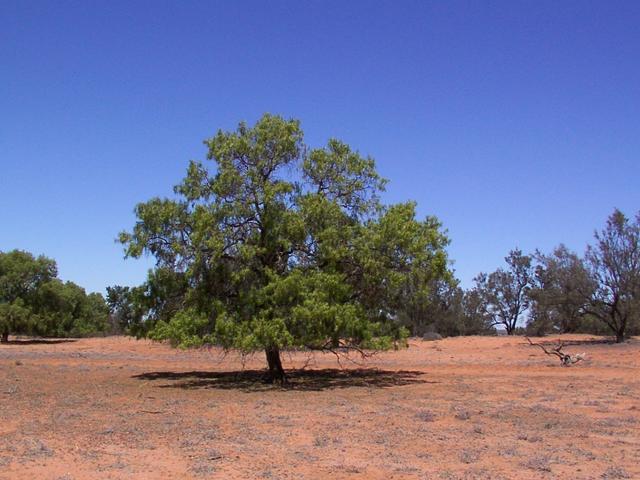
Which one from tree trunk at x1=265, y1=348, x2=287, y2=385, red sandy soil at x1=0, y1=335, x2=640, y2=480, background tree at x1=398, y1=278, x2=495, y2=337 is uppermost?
background tree at x1=398, y1=278, x2=495, y2=337

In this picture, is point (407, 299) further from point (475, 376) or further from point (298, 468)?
point (298, 468)

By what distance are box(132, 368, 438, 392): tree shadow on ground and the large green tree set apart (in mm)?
1557

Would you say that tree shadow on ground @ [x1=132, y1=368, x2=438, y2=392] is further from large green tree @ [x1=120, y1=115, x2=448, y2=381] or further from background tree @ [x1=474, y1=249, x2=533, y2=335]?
background tree @ [x1=474, y1=249, x2=533, y2=335]

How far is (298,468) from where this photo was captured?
374 inches

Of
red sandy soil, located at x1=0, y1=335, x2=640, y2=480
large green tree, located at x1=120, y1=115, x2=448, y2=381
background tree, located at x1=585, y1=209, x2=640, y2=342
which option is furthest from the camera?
background tree, located at x1=585, y1=209, x2=640, y2=342

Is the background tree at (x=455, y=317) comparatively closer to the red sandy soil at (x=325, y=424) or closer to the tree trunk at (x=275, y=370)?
the red sandy soil at (x=325, y=424)

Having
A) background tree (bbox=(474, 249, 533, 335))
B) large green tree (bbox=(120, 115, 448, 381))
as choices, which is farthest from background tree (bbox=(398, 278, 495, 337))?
large green tree (bbox=(120, 115, 448, 381))

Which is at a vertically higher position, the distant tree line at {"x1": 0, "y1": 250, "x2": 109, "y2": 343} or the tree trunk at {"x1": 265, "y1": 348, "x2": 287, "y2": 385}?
the distant tree line at {"x1": 0, "y1": 250, "x2": 109, "y2": 343}

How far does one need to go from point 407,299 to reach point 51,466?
1416cm

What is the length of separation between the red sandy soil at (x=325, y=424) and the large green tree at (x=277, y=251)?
1983mm

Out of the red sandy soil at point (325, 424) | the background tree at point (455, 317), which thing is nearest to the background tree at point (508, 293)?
the background tree at point (455, 317)

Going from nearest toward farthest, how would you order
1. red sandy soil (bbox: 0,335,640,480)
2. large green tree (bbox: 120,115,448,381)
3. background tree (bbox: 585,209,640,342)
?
red sandy soil (bbox: 0,335,640,480)
large green tree (bbox: 120,115,448,381)
background tree (bbox: 585,209,640,342)

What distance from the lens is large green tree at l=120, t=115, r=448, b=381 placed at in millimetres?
19422

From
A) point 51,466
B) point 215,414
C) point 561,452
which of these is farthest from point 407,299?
point 51,466
